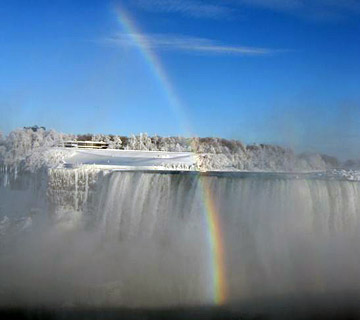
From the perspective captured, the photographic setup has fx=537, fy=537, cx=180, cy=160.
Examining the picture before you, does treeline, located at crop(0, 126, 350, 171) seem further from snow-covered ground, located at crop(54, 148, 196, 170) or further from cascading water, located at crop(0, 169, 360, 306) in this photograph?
cascading water, located at crop(0, 169, 360, 306)

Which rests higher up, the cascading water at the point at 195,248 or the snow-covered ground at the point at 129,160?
the snow-covered ground at the point at 129,160

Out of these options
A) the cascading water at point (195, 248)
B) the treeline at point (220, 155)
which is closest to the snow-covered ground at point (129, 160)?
the treeline at point (220, 155)

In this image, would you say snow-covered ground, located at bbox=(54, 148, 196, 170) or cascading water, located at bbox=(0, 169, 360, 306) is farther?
snow-covered ground, located at bbox=(54, 148, 196, 170)

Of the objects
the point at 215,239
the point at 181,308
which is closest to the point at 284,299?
the point at 181,308

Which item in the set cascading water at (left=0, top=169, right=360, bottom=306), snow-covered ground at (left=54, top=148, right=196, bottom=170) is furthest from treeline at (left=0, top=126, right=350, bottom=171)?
cascading water at (left=0, top=169, right=360, bottom=306)

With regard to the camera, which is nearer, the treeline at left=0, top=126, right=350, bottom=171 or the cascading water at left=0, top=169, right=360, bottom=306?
the cascading water at left=0, top=169, right=360, bottom=306

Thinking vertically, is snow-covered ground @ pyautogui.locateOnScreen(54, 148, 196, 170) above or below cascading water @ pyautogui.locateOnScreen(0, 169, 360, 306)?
above

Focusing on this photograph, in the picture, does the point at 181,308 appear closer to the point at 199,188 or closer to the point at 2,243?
the point at 199,188

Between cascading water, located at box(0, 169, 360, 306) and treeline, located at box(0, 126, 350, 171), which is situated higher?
treeline, located at box(0, 126, 350, 171)

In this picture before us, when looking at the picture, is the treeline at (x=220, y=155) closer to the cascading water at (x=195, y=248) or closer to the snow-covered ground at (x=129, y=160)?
the snow-covered ground at (x=129, y=160)
